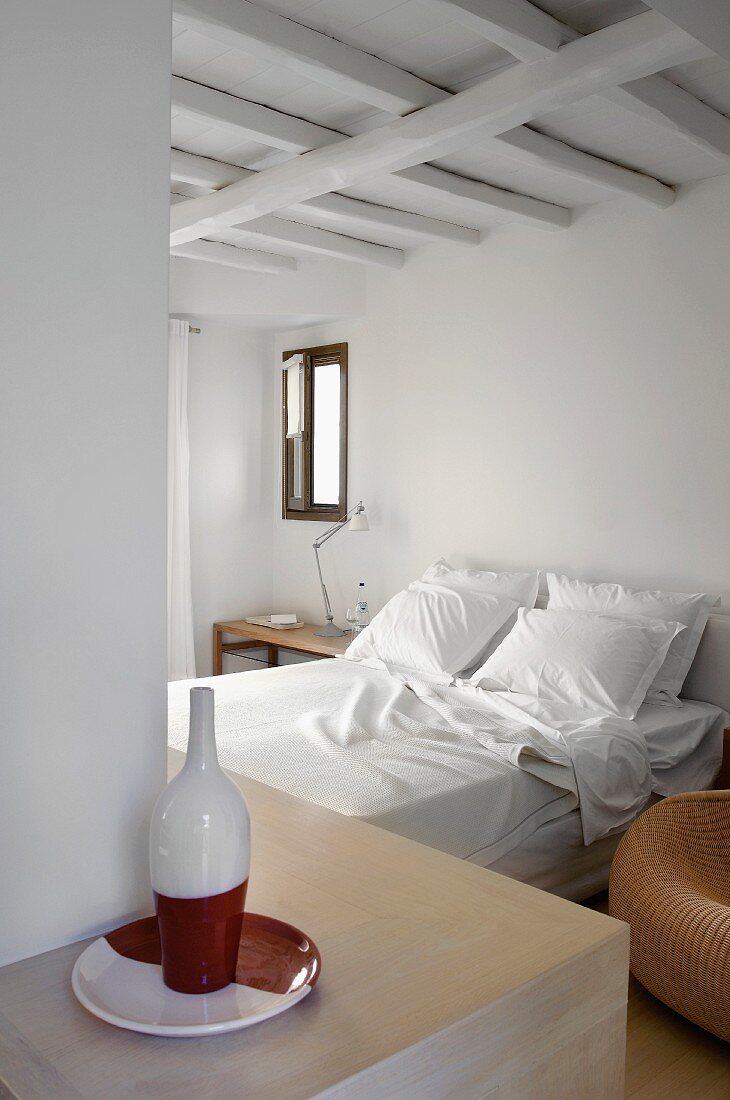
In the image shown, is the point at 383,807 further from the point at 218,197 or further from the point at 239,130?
the point at 218,197

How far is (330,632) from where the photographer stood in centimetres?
496

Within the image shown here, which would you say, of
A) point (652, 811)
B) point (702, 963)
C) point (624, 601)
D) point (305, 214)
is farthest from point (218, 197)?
point (702, 963)

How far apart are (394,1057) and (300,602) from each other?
4637 millimetres

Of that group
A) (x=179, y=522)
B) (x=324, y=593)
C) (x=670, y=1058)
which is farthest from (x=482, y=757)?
(x=179, y=522)

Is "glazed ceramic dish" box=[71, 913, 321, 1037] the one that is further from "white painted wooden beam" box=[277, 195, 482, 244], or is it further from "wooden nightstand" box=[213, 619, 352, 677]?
"wooden nightstand" box=[213, 619, 352, 677]

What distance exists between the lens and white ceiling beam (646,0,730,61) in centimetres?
215

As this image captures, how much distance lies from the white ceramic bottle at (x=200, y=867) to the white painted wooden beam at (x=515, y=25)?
193cm

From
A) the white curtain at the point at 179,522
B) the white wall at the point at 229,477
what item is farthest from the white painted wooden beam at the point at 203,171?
the white wall at the point at 229,477

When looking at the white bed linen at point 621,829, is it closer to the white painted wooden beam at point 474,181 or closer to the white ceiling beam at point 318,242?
the white painted wooden beam at point 474,181

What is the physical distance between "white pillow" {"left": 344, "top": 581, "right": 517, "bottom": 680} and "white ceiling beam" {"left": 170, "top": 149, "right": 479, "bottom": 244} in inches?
63.4

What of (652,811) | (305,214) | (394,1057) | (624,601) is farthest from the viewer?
(305,214)

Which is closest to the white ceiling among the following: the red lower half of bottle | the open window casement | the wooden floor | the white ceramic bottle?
the open window casement

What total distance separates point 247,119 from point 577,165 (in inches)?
46.8

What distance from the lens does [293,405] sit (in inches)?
218
